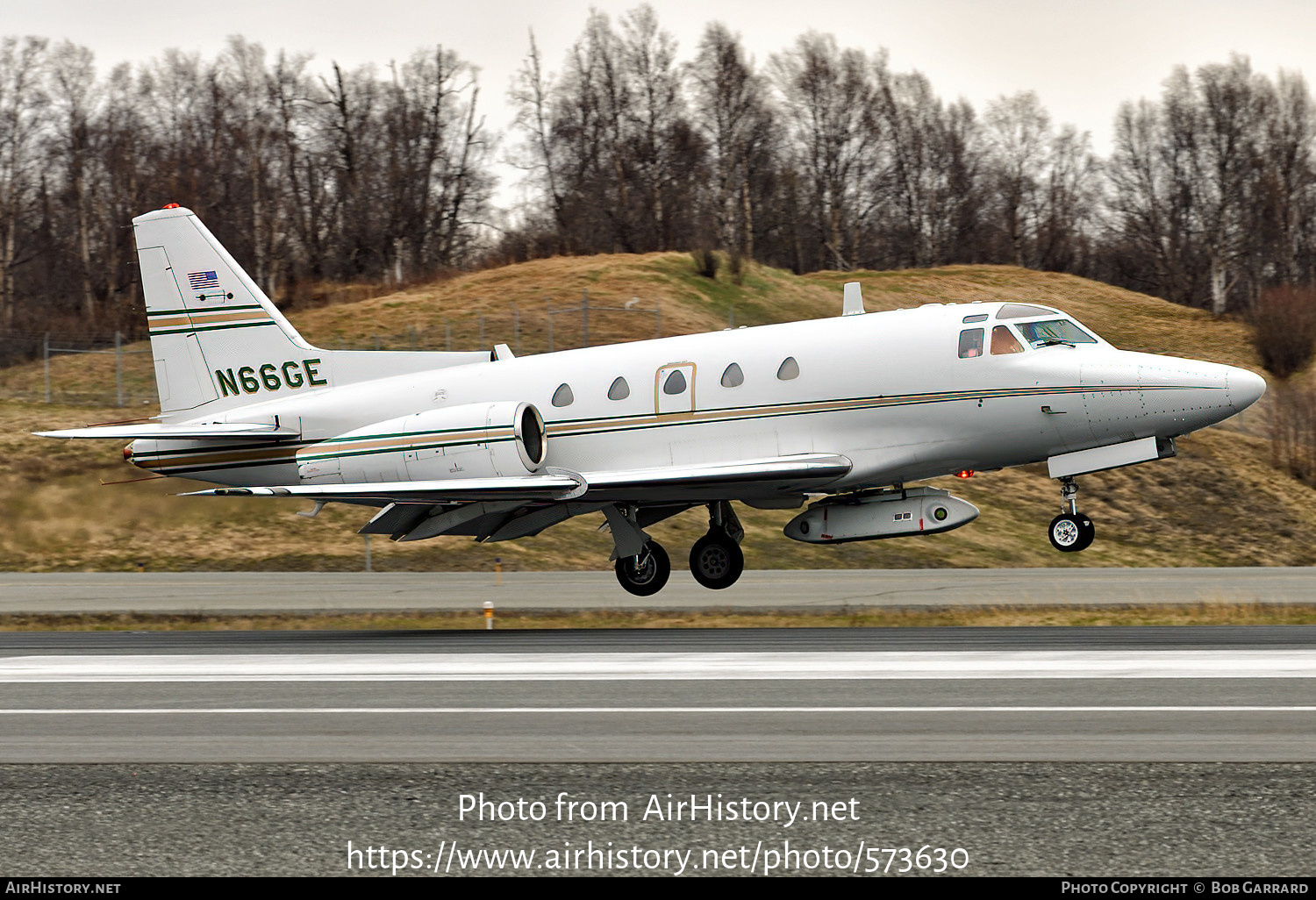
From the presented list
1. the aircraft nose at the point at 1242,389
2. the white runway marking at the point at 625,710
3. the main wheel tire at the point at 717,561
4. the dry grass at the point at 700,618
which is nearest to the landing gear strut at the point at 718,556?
the main wheel tire at the point at 717,561

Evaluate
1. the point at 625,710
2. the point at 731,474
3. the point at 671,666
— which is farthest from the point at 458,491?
the point at 625,710

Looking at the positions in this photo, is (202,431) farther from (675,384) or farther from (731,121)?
(731,121)

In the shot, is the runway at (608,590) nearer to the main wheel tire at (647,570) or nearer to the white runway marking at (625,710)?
the main wheel tire at (647,570)

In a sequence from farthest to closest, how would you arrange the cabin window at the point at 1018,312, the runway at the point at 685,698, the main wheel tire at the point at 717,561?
the main wheel tire at the point at 717,561
the cabin window at the point at 1018,312
the runway at the point at 685,698

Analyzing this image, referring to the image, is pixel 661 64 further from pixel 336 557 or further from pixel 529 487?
pixel 529 487

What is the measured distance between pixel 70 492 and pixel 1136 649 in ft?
81.1

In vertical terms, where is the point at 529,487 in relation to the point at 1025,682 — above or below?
above

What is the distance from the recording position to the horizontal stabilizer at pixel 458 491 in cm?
2094

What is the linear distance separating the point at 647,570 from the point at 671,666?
7.97 m

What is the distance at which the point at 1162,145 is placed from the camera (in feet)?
259

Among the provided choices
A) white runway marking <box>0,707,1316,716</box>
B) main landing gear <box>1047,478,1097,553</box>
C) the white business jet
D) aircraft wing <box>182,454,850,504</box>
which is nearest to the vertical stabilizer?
the white business jet

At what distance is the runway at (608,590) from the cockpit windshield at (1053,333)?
538 centimetres

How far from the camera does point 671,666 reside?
1555cm

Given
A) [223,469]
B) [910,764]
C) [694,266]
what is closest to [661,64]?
[694,266]
